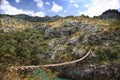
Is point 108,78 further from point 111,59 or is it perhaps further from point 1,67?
point 1,67

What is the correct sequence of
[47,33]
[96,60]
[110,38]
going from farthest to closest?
[47,33]
[110,38]
[96,60]

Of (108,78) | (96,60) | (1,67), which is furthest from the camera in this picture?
(96,60)

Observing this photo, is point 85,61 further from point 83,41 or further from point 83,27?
point 83,27

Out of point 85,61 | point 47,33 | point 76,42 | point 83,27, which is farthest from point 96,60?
point 47,33

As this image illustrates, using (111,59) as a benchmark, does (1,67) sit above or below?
above

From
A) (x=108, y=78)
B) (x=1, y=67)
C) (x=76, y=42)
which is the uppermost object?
(x=1, y=67)

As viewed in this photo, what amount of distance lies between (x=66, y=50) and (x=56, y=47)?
22.8 feet

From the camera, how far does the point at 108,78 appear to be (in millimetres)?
75250

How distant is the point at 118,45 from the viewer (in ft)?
276

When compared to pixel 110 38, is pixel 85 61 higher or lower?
lower

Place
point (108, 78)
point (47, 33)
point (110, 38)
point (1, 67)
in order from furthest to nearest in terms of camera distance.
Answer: point (47, 33)
point (110, 38)
point (108, 78)
point (1, 67)

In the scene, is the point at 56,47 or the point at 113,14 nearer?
the point at 56,47

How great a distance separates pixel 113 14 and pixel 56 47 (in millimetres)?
65576

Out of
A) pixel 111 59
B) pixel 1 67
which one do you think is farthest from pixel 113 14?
pixel 1 67
